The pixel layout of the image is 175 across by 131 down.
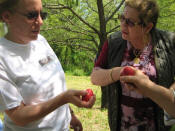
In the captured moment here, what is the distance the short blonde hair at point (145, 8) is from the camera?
2.13 metres

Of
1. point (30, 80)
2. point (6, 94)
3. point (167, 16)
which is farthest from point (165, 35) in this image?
point (167, 16)

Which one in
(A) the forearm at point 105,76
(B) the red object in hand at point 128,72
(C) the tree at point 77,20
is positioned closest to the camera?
(B) the red object in hand at point 128,72

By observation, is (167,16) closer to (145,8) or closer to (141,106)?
(145,8)

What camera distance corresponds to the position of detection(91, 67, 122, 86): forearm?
2.03 metres

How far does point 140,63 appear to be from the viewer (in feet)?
7.08

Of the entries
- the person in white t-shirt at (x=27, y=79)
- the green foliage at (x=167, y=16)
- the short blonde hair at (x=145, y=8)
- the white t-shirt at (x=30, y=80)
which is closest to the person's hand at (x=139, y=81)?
the person in white t-shirt at (x=27, y=79)

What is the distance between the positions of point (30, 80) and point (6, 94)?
8.1 inches

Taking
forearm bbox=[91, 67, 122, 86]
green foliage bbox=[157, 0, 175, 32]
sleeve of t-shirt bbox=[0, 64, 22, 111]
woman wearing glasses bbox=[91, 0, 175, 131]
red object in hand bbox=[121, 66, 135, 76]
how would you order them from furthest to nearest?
green foliage bbox=[157, 0, 175, 32] → woman wearing glasses bbox=[91, 0, 175, 131] → forearm bbox=[91, 67, 122, 86] → red object in hand bbox=[121, 66, 135, 76] → sleeve of t-shirt bbox=[0, 64, 22, 111]

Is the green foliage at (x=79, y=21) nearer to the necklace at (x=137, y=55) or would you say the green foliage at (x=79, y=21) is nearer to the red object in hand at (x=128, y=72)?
the necklace at (x=137, y=55)

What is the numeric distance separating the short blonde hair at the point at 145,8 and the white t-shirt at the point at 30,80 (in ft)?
2.96

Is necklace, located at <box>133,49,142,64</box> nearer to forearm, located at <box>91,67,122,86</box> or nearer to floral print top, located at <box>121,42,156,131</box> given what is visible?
floral print top, located at <box>121,42,156,131</box>

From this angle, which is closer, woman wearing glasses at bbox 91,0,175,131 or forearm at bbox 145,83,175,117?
forearm at bbox 145,83,175,117

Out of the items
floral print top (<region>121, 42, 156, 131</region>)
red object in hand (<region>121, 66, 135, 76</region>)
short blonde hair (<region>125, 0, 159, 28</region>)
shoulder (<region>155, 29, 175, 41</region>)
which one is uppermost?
short blonde hair (<region>125, 0, 159, 28</region>)

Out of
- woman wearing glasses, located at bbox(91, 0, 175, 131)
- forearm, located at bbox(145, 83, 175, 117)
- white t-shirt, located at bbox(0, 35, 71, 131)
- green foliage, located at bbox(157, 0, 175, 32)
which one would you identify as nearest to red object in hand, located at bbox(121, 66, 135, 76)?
forearm, located at bbox(145, 83, 175, 117)
